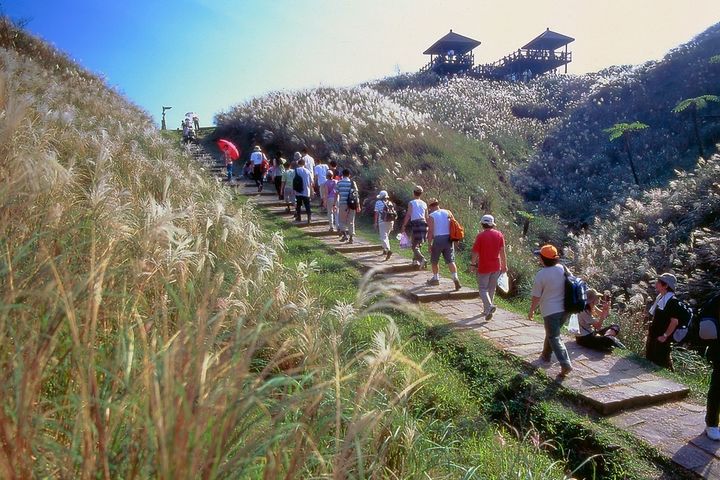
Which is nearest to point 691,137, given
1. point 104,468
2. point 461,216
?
point 461,216

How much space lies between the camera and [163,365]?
1364mm

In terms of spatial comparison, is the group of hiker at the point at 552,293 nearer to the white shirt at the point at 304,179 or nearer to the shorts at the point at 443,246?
the shorts at the point at 443,246

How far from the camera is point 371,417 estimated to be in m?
1.74

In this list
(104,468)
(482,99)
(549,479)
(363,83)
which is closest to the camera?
(104,468)

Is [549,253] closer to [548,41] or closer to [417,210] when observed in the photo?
[417,210]

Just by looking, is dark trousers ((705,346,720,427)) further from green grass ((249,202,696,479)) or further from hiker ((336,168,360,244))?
hiker ((336,168,360,244))

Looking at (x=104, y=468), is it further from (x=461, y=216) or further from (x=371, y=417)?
(x=461, y=216)

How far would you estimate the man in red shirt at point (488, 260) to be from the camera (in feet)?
22.8

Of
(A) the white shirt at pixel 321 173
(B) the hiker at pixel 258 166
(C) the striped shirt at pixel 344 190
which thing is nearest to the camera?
(C) the striped shirt at pixel 344 190

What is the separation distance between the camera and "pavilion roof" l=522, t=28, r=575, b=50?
139 ft

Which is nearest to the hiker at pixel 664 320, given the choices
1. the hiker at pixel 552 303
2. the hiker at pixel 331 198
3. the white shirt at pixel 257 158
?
the hiker at pixel 552 303

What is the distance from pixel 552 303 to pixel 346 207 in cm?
608

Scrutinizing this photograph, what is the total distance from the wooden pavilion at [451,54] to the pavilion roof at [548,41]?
14.3 ft

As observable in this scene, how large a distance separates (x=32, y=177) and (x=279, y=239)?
2.95 m
